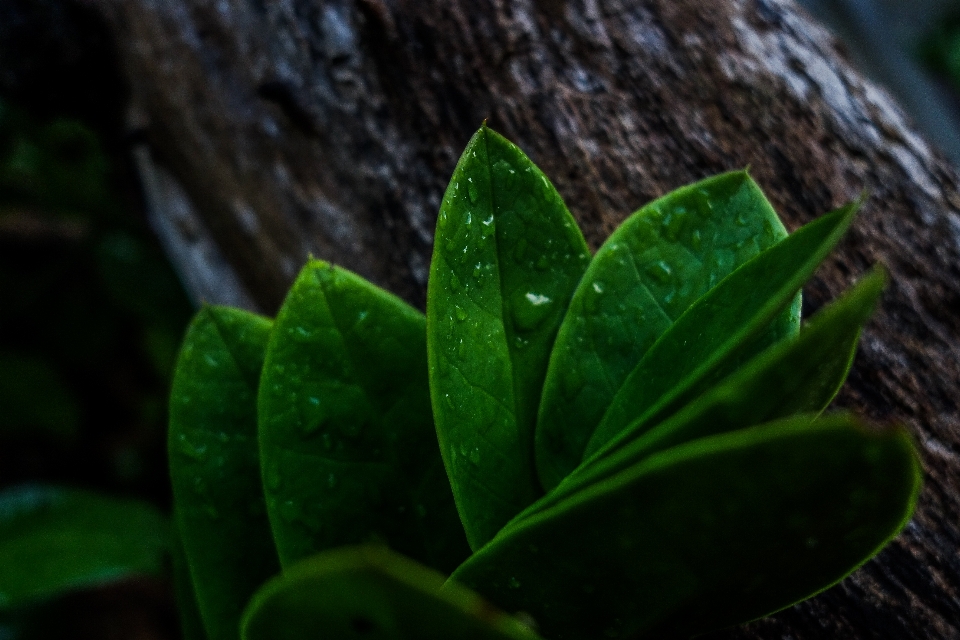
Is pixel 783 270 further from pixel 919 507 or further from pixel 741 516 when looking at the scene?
pixel 919 507

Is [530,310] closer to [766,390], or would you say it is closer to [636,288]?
[636,288]

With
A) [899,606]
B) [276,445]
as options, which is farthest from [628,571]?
[899,606]

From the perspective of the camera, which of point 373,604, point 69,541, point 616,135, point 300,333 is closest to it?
point 373,604

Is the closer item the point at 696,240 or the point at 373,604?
the point at 373,604

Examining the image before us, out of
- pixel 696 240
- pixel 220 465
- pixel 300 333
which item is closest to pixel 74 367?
pixel 220 465

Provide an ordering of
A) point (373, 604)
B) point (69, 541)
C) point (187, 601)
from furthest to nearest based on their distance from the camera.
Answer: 1. point (69, 541)
2. point (187, 601)
3. point (373, 604)

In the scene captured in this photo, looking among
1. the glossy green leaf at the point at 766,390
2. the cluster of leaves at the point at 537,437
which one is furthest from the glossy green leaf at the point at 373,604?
the glossy green leaf at the point at 766,390

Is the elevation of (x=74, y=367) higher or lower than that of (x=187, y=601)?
lower
